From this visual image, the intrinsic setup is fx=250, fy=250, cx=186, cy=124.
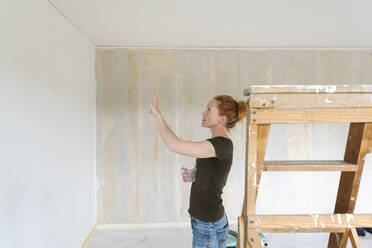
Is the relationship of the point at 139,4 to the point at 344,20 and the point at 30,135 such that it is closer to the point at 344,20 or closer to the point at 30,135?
the point at 30,135

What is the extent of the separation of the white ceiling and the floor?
219 cm

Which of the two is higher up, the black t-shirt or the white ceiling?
the white ceiling

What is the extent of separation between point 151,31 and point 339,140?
2.59 metres

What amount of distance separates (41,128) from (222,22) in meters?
1.70

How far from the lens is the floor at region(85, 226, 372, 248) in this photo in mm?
2615

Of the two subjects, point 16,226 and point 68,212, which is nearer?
point 16,226

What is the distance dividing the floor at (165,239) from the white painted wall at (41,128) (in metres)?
0.27

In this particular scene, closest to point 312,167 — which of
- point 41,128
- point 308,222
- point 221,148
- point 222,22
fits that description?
point 308,222

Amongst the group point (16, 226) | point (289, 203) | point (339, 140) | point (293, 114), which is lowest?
point (289, 203)

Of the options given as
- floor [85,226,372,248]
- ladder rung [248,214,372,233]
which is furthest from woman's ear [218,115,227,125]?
floor [85,226,372,248]

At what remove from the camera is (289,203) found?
309 centimetres

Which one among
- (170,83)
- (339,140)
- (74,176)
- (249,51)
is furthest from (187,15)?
(339,140)

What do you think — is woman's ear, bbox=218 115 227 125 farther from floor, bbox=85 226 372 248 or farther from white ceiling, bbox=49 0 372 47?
floor, bbox=85 226 372 248

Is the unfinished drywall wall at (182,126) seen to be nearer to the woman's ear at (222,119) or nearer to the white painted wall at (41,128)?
the white painted wall at (41,128)
